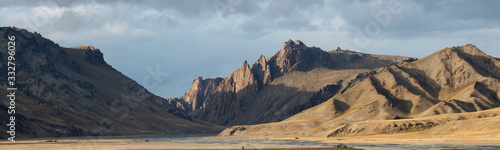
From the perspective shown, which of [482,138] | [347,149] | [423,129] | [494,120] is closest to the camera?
[347,149]

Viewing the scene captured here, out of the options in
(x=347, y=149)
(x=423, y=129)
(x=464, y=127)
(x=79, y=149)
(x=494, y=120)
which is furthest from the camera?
(x=423, y=129)

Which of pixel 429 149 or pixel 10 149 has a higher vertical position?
pixel 10 149

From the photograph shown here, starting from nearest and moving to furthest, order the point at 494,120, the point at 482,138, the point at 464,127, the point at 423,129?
the point at 482,138 → the point at 494,120 → the point at 464,127 → the point at 423,129

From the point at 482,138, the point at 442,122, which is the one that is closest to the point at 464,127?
the point at 442,122

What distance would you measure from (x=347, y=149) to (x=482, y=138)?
56.6 metres

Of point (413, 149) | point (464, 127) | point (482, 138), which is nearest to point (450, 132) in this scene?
point (464, 127)

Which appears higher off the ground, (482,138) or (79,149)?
(79,149)

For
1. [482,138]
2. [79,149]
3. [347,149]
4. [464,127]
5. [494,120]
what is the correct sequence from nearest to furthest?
[347,149]
[79,149]
[482,138]
[494,120]
[464,127]

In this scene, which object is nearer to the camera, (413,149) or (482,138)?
(413,149)

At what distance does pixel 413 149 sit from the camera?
344 ft

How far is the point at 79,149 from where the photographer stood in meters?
113

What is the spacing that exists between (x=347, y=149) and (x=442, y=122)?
10905 cm

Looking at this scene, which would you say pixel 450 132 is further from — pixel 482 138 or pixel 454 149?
pixel 454 149

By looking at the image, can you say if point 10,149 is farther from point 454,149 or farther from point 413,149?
point 454,149
